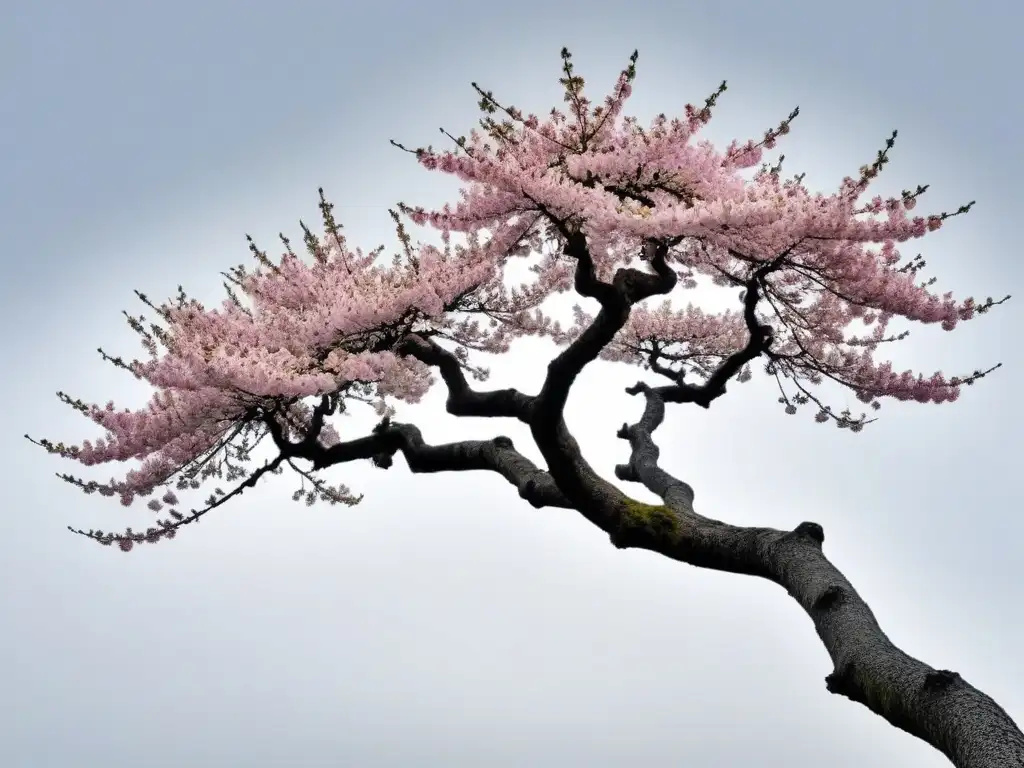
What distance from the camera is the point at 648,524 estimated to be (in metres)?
7.77

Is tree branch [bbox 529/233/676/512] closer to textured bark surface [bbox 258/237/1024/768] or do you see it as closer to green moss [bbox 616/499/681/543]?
textured bark surface [bbox 258/237/1024/768]

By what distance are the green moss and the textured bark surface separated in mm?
11

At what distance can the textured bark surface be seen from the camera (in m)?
Result: 4.77

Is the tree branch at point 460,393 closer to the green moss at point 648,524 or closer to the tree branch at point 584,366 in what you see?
the tree branch at point 584,366

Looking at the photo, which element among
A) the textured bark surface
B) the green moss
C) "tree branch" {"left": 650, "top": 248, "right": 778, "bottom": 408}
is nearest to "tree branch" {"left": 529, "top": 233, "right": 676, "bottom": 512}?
the textured bark surface

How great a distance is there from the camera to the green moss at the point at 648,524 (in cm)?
773

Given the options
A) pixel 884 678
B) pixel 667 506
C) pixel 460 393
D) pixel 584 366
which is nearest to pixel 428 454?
pixel 460 393

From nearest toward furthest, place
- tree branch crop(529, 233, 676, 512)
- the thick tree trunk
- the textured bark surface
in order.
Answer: the thick tree trunk, the textured bark surface, tree branch crop(529, 233, 676, 512)

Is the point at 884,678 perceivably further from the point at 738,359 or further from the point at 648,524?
the point at 738,359

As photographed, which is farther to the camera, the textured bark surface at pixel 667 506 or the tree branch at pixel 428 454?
the tree branch at pixel 428 454

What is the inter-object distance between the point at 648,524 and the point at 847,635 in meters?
2.33

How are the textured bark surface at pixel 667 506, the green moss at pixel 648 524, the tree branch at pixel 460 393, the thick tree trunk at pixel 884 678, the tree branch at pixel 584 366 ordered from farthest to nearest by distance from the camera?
the tree branch at pixel 460 393 < the green moss at pixel 648 524 < the tree branch at pixel 584 366 < the textured bark surface at pixel 667 506 < the thick tree trunk at pixel 884 678

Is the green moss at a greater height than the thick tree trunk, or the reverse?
the green moss

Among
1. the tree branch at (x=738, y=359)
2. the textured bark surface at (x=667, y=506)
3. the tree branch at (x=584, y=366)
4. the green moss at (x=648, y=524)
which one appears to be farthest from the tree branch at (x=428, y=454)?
the tree branch at (x=738, y=359)
